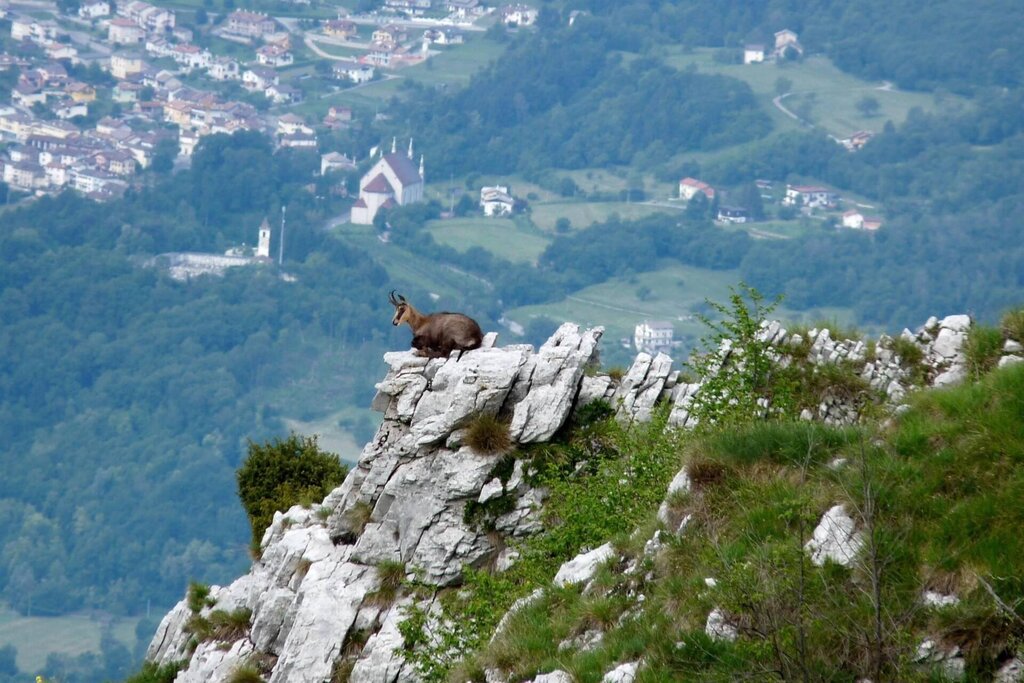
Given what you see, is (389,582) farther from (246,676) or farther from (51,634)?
(51,634)

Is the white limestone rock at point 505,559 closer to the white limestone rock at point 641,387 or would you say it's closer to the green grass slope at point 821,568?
the white limestone rock at point 641,387

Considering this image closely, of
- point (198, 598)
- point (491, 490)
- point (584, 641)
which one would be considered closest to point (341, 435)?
point (198, 598)

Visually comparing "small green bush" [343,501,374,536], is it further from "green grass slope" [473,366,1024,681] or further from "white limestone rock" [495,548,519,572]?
"green grass slope" [473,366,1024,681]

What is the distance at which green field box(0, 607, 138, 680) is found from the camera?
14450cm

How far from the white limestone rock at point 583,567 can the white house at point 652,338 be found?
150 metres

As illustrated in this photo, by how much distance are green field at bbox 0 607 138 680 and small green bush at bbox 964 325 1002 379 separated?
125058 mm

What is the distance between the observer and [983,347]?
2447cm

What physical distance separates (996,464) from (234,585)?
17.2m

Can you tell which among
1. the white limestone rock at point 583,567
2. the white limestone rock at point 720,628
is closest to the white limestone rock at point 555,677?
the white limestone rock at point 720,628

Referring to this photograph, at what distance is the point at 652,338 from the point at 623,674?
Result: 168 m

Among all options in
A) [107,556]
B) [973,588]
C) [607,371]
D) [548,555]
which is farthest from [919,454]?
[107,556]

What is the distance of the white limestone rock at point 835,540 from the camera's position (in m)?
15.2

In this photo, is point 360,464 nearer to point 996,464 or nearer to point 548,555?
point 548,555

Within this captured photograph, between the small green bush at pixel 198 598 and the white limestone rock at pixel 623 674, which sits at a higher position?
the white limestone rock at pixel 623 674
